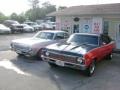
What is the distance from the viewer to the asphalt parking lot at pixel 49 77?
6770 millimetres

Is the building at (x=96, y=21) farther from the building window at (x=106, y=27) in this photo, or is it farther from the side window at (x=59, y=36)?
the side window at (x=59, y=36)

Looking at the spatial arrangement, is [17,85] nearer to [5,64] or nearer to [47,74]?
[47,74]

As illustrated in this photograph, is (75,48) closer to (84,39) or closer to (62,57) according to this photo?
(62,57)

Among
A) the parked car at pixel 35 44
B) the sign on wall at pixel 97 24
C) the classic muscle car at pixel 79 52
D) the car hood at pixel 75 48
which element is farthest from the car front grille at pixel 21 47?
the sign on wall at pixel 97 24

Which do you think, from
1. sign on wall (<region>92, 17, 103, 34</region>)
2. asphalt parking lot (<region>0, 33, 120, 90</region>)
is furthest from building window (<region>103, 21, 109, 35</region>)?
asphalt parking lot (<region>0, 33, 120, 90</region>)

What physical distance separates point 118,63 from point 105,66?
1.06m

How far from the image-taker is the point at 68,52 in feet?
26.1

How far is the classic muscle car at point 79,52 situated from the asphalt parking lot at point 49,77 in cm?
43

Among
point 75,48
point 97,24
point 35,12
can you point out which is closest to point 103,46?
point 75,48

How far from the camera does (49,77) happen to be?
769 centimetres

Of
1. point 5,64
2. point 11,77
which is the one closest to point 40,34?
point 5,64

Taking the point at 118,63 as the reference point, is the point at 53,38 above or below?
above

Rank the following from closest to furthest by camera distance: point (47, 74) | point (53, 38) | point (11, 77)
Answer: point (11, 77)
point (47, 74)
point (53, 38)

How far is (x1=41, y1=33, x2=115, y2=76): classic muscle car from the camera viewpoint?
770 centimetres
